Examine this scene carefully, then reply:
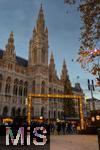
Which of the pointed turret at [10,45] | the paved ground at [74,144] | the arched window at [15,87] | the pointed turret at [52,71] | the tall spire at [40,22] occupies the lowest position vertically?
the paved ground at [74,144]

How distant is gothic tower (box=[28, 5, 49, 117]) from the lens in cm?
6975

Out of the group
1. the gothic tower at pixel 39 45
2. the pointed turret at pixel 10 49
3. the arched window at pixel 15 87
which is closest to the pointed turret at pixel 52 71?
the gothic tower at pixel 39 45

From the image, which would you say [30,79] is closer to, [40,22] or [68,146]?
[40,22]

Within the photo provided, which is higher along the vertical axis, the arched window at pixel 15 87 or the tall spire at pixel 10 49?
the tall spire at pixel 10 49

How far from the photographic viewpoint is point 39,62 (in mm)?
74250

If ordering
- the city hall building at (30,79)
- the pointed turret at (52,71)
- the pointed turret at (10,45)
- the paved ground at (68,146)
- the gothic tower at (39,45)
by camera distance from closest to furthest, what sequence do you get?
the paved ground at (68,146)
the city hall building at (30,79)
the pointed turret at (10,45)
the gothic tower at (39,45)
the pointed turret at (52,71)

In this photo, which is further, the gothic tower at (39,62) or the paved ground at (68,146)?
the gothic tower at (39,62)

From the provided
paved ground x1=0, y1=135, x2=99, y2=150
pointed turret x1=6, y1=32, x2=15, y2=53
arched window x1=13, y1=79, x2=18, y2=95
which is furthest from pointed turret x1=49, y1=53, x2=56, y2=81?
paved ground x1=0, y1=135, x2=99, y2=150

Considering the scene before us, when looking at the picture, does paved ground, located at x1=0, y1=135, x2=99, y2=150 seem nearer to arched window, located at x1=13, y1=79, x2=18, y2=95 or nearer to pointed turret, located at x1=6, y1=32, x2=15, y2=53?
arched window, located at x1=13, y1=79, x2=18, y2=95

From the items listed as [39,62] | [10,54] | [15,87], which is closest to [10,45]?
[10,54]

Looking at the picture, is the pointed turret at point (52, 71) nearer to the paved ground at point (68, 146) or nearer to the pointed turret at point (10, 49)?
the pointed turret at point (10, 49)

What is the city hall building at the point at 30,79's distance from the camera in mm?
63594

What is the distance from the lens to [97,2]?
9438 mm

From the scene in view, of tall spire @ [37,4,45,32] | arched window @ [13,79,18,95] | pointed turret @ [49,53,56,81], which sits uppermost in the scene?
tall spire @ [37,4,45,32]
